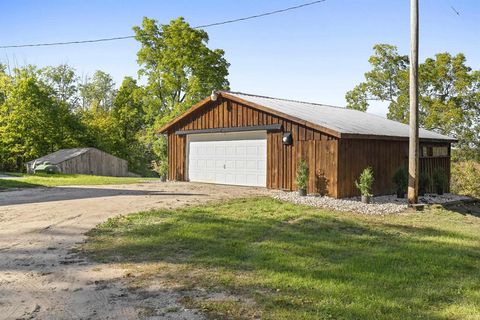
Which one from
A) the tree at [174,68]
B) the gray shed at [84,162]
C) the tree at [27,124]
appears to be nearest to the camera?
the gray shed at [84,162]

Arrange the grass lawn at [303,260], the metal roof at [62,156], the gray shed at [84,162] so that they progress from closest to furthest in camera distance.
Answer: the grass lawn at [303,260] < the metal roof at [62,156] < the gray shed at [84,162]

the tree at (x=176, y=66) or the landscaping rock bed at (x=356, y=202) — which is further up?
the tree at (x=176, y=66)

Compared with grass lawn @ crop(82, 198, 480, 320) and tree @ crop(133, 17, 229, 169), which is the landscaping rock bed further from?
tree @ crop(133, 17, 229, 169)

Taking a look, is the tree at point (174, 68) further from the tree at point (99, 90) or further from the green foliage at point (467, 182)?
the tree at point (99, 90)

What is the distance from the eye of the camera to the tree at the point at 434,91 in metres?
28.7

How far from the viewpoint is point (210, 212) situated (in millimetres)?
9867

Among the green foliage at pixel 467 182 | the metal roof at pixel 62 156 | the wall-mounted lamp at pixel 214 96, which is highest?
the wall-mounted lamp at pixel 214 96

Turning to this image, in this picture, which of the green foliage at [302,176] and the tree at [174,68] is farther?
the tree at [174,68]

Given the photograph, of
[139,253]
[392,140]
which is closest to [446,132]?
[392,140]

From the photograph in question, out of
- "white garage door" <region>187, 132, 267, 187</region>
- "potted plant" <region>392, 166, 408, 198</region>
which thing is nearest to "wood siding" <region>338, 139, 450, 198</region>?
"potted plant" <region>392, 166, 408, 198</region>

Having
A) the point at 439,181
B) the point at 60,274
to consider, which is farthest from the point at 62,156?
the point at 60,274

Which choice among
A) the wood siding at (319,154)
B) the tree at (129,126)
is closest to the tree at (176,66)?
the tree at (129,126)

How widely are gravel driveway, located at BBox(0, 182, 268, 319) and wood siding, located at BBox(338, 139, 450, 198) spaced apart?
557 centimetres

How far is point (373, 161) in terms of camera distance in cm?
1433
